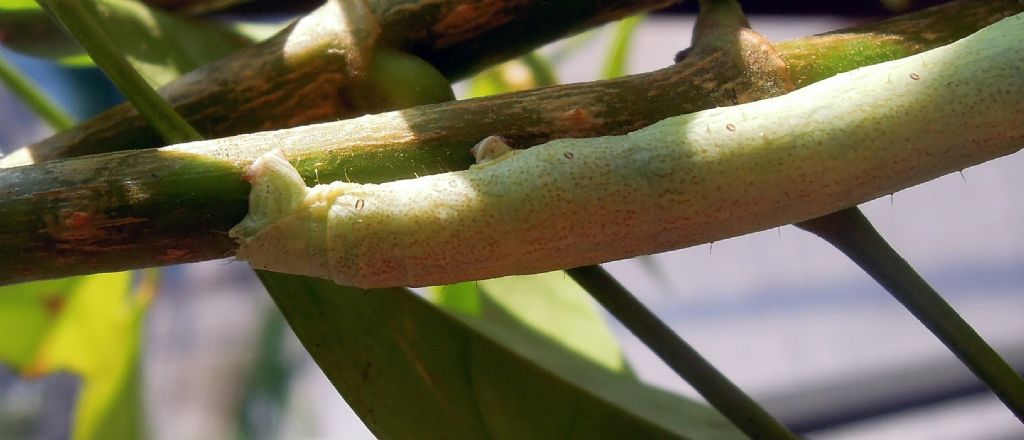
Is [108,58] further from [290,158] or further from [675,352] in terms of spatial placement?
[675,352]

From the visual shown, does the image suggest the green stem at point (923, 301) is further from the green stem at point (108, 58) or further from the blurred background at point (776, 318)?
the blurred background at point (776, 318)

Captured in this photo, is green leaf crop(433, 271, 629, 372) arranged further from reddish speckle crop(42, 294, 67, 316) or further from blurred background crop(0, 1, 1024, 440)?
blurred background crop(0, 1, 1024, 440)

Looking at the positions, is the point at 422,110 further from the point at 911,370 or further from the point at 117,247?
the point at 911,370

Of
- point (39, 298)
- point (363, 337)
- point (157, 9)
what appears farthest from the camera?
point (39, 298)

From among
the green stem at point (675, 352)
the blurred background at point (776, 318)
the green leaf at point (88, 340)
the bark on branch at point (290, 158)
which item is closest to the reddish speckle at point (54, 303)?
the green leaf at point (88, 340)

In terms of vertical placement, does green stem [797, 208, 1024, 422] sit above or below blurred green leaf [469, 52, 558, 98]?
below

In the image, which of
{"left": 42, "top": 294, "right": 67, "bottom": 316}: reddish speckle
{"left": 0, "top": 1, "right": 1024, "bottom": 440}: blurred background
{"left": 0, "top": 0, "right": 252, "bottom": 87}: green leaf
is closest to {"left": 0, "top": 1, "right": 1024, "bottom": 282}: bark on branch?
{"left": 0, "top": 0, "right": 252, "bottom": 87}: green leaf

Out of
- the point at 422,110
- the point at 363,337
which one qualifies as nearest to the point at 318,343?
the point at 363,337
